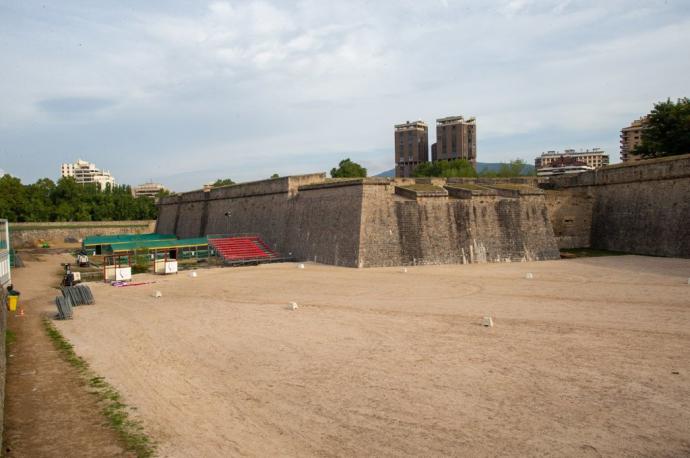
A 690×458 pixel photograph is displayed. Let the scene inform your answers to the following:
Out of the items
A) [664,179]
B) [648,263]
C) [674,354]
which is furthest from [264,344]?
[664,179]

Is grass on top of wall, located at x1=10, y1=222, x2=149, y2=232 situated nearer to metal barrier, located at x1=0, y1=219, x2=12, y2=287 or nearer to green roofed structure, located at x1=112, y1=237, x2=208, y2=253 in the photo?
green roofed structure, located at x1=112, y1=237, x2=208, y2=253

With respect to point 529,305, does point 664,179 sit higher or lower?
higher

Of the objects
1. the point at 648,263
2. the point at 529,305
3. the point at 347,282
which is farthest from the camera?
the point at 648,263

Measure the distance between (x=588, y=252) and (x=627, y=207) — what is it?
386 cm

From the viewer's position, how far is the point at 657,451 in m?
6.45

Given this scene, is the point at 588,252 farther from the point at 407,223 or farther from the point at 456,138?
the point at 456,138

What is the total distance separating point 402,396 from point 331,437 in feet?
6.23

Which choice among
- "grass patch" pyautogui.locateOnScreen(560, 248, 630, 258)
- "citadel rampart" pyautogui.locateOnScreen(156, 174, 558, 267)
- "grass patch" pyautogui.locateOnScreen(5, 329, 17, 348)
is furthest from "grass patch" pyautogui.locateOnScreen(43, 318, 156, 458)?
"grass patch" pyautogui.locateOnScreen(560, 248, 630, 258)

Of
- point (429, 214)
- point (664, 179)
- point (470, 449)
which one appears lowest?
point (470, 449)

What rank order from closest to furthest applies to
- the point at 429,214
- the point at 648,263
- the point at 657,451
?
the point at 657,451
the point at 648,263
the point at 429,214

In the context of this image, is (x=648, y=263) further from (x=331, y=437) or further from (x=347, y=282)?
(x=331, y=437)

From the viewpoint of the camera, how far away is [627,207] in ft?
105

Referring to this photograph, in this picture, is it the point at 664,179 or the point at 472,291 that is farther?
the point at 664,179

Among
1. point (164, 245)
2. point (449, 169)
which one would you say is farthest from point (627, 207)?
point (449, 169)
